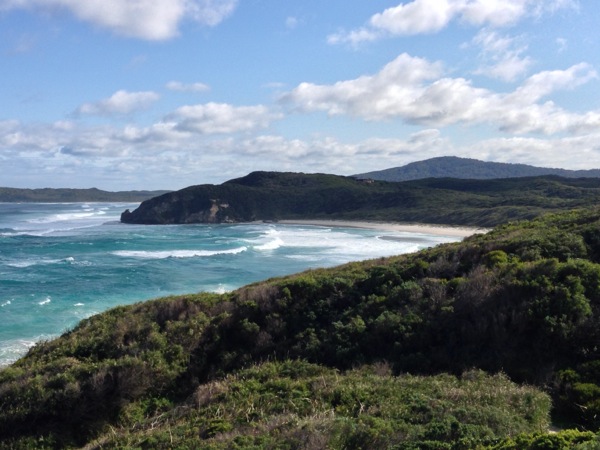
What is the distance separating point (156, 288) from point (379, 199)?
283ft

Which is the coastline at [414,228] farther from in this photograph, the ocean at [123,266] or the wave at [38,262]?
the wave at [38,262]

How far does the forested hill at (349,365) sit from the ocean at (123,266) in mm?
9343

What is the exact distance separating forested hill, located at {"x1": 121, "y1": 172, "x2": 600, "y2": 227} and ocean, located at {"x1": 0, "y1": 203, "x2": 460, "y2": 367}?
29823mm

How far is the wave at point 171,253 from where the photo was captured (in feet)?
149

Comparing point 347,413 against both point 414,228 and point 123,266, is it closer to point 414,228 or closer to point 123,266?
point 123,266

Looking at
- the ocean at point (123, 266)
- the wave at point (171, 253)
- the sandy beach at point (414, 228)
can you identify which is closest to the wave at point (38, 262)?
the ocean at point (123, 266)

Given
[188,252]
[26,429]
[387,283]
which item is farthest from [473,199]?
[26,429]

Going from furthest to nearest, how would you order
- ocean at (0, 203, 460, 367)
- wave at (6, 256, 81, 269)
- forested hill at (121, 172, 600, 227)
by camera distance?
forested hill at (121, 172, 600, 227), wave at (6, 256, 81, 269), ocean at (0, 203, 460, 367)

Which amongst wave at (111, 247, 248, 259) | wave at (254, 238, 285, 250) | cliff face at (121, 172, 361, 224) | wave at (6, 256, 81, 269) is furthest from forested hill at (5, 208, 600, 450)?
cliff face at (121, 172, 361, 224)

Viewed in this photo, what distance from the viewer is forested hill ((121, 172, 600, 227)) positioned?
84750mm

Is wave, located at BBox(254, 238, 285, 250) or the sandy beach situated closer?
wave, located at BBox(254, 238, 285, 250)

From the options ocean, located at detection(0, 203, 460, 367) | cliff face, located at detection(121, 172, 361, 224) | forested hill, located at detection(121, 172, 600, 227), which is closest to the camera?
ocean, located at detection(0, 203, 460, 367)

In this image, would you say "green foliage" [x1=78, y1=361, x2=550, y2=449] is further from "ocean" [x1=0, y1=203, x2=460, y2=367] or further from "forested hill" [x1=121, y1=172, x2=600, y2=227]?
"forested hill" [x1=121, y1=172, x2=600, y2=227]

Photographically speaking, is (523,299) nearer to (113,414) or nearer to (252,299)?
(252,299)
